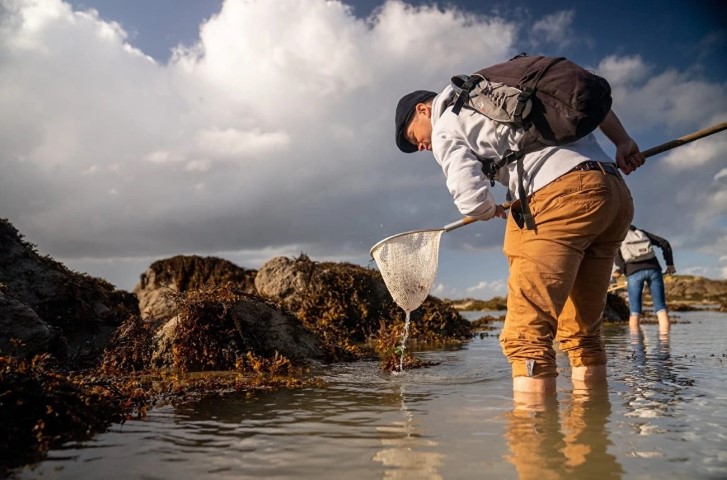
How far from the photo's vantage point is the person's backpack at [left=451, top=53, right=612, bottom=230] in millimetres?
4238

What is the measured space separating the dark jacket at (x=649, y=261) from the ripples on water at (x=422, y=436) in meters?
9.16

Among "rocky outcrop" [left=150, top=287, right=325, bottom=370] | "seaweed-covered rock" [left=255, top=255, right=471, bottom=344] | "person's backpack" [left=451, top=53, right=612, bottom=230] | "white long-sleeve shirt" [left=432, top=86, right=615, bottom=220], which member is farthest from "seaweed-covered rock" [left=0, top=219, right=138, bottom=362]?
"person's backpack" [left=451, top=53, right=612, bottom=230]

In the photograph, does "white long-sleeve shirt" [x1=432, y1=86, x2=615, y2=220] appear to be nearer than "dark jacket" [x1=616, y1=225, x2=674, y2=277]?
Yes

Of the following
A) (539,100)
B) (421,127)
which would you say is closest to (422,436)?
(539,100)

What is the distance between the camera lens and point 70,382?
4.23 m

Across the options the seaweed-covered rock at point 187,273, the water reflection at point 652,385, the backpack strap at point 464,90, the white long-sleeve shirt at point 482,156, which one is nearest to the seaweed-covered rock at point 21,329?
the white long-sleeve shirt at point 482,156

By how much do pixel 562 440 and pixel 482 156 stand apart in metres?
2.19

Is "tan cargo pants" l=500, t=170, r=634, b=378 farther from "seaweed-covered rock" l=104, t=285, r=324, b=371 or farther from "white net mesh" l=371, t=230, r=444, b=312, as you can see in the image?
"seaweed-covered rock" l=104, t=285, r=324, b=371

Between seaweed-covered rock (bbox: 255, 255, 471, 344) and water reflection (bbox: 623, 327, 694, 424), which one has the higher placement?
seaweed-covered rock (bbox: 255, 255, 471, 344)

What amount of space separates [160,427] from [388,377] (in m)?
2.92

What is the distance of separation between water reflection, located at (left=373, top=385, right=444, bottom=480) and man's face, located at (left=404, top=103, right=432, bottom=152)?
241 cm

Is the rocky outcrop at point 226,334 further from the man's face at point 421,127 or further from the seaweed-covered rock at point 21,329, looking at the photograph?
the man's face at point 421,127

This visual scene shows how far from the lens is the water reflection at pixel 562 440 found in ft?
9.42

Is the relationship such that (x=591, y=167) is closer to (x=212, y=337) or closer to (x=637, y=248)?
(x=212, y=337)
